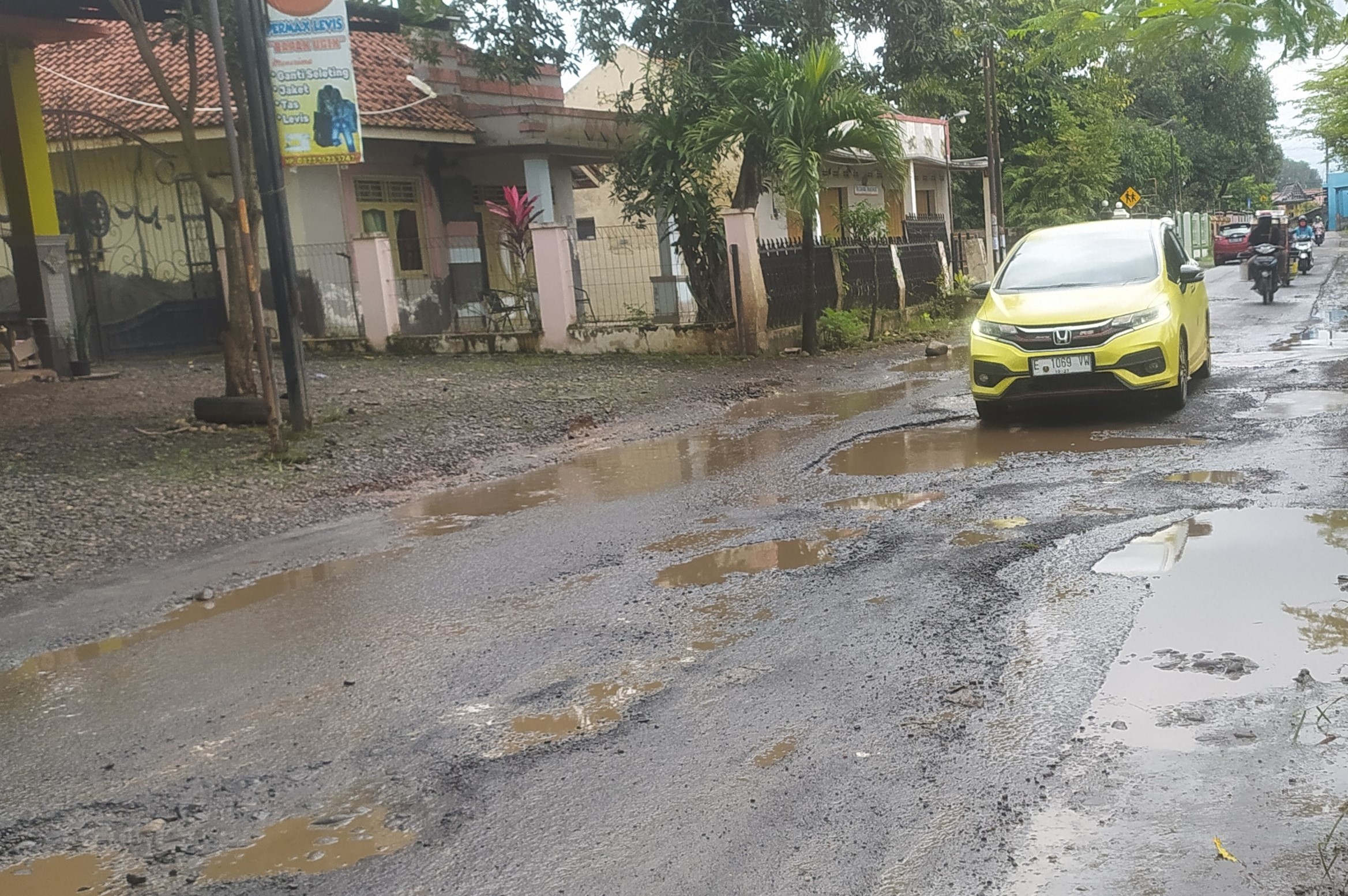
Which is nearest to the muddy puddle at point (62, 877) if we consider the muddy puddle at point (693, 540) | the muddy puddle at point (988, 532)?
the muddy puddle at point (693, 540)

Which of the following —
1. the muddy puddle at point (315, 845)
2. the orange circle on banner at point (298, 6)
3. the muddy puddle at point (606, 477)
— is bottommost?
the muddy puddle at point (315, 845)

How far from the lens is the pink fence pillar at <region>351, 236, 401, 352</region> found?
18.5m

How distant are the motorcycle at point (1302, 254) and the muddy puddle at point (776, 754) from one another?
99.9 feet

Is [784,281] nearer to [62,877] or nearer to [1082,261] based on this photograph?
[1082,261]

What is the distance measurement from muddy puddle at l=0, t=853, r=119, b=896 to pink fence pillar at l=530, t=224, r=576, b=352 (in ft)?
47.0

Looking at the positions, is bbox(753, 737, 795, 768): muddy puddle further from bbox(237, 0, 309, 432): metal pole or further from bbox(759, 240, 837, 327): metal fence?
bbox(759, 240, 837, 327): metal fence

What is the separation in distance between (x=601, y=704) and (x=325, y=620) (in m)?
1.97

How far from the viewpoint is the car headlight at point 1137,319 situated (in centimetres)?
945

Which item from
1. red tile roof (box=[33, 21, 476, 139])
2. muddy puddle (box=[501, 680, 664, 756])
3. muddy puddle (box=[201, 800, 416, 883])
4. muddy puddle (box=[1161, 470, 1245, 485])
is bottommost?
muddy puddle (box=[201, 800, 416, 883])

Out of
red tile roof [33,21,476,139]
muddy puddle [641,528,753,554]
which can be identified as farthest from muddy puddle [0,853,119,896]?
red tile roof [33,21,476,139]

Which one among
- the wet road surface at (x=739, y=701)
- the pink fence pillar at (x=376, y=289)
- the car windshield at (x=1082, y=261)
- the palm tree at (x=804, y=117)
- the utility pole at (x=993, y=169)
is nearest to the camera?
the wet road surface at (x=739, y=701)

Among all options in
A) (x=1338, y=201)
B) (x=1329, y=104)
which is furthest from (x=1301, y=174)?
(x=1329, y=104)

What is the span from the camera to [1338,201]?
80.2 meters

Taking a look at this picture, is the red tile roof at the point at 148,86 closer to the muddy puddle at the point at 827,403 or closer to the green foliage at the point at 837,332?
the green foliage at the point at 837,332
